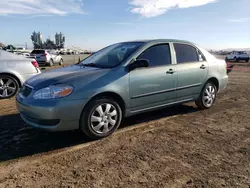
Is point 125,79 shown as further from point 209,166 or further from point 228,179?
point 228,179

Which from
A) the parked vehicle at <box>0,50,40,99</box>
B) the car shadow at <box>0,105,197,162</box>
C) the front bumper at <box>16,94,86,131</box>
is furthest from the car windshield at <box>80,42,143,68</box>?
the parked vehicle at <box>0,50,40,99</box>

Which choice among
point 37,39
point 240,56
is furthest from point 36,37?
point 240,56

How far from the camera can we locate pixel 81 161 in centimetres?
320

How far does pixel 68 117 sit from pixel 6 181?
1173 mm

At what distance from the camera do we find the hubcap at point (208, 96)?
5.63 m

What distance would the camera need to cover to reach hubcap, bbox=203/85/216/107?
563 centimetres

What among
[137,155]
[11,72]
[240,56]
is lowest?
[137,155]

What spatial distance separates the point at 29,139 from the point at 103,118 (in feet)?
4.05

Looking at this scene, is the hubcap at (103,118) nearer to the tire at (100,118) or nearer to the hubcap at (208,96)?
the tire at (100,118)

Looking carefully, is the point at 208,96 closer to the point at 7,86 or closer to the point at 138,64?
the point at 138,64

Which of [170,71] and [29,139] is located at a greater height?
[170,71]

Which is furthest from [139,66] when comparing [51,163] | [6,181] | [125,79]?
[6,181]

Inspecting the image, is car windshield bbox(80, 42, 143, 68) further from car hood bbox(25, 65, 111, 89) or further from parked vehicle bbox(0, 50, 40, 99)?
parked vehicle bbox(0, 50, 40, 99)

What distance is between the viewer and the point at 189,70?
5.11 m
